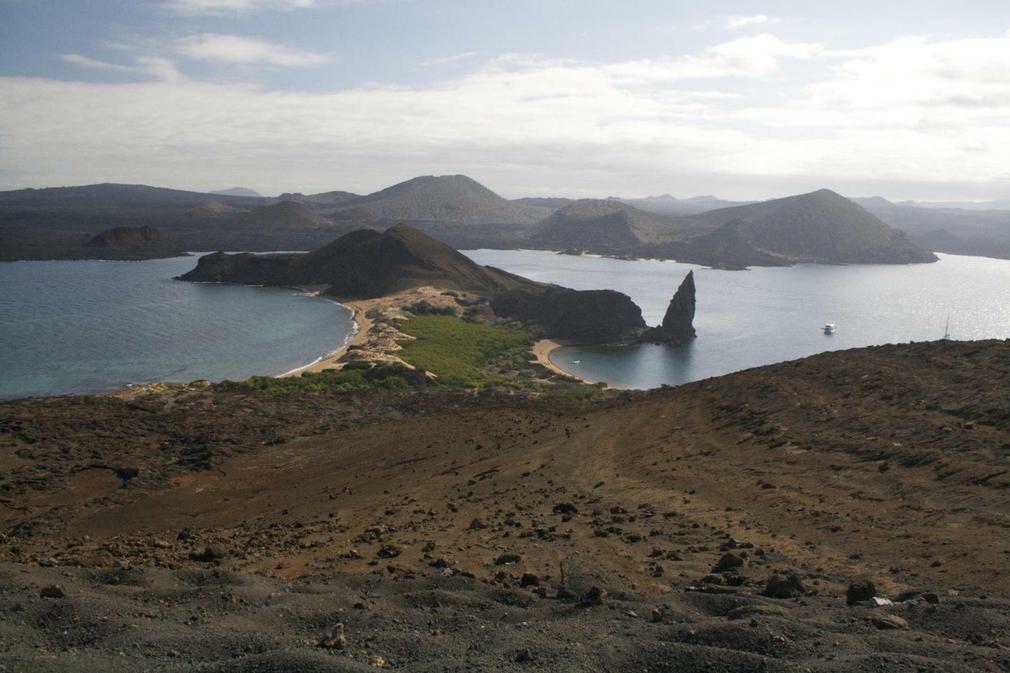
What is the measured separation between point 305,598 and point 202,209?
20402cm

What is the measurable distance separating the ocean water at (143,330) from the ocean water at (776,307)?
67.6ft

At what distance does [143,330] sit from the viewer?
54844 millimetres

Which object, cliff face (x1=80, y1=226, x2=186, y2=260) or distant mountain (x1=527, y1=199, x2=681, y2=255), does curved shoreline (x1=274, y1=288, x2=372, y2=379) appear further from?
distant mountain (x1=527, y1=199, x2=681, y2=255)

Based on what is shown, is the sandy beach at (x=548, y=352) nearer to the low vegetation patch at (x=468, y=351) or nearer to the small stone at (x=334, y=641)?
the low vegetation patch at (x=468, y=351)

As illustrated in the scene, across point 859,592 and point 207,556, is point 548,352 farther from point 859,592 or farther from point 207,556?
point 859,592

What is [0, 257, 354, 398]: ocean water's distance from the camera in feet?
132

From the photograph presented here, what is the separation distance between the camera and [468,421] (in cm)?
2519

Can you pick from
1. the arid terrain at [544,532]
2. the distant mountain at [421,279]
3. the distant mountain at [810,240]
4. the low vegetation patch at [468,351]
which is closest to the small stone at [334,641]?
the arid terrain at [544,532]

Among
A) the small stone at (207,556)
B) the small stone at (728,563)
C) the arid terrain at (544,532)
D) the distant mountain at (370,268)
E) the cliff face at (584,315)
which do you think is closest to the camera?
the arid terrain at (544,532)

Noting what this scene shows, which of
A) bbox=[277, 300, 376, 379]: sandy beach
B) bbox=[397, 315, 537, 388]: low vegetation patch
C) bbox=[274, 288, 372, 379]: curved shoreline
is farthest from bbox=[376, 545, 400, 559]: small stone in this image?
bbox=[397, 315, 537, 388]: low vegetation patch

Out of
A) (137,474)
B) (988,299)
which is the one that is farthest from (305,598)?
(988,299)

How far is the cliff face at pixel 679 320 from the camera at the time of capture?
64.0 m

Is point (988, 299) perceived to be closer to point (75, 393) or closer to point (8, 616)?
point (75, 393)

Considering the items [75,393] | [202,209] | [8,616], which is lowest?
[75,393]
